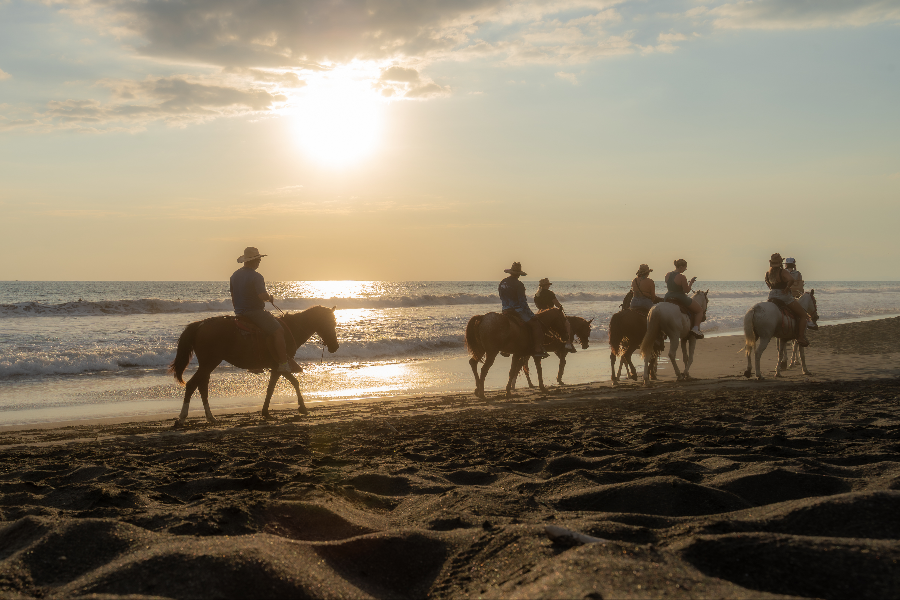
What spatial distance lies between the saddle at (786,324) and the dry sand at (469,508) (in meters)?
5.05

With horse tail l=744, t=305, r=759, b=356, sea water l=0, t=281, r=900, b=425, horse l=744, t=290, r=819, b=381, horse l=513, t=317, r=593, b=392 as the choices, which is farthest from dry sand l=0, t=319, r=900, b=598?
horse l=513, t=317, r=593, b=392

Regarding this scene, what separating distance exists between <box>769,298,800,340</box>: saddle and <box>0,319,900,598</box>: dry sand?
5048mm

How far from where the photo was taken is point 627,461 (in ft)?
16.3

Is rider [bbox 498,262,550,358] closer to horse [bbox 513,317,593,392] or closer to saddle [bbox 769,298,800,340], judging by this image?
horse [bbox 513,317,593,392]

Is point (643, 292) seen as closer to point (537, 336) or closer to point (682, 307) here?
point (682, 307)

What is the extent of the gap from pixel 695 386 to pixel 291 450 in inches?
325

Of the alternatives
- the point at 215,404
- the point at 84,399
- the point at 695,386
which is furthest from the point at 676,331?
the point at 84,399

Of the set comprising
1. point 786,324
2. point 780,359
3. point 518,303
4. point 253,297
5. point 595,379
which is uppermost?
point 253,297

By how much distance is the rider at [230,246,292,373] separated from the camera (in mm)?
9648

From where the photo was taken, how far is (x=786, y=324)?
1262 cm

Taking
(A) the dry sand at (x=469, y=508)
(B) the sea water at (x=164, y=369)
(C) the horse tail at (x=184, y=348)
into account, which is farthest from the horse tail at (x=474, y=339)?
(C) the horse tail at (x=184, y=348)

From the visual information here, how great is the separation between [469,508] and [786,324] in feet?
36.5

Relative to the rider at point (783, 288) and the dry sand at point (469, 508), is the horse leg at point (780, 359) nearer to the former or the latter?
the rider at point (783, 288)

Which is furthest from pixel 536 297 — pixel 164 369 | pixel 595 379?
pixel 164 369
